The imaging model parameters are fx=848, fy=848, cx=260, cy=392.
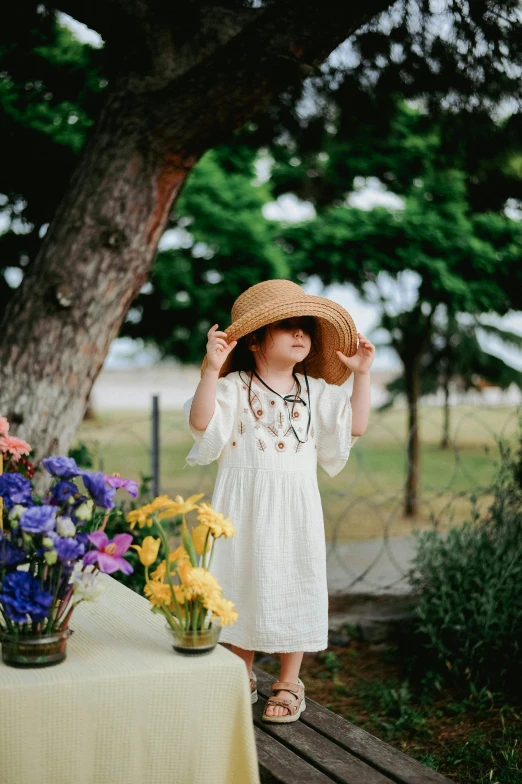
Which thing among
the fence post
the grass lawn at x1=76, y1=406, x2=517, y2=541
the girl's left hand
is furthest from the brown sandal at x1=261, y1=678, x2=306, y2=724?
the fence post

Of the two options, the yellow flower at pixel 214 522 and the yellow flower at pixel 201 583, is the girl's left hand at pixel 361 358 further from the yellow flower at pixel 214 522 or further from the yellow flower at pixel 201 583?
the yellow flower at pixel 201 583

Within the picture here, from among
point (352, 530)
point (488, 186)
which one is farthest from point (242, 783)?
point (488, 186)

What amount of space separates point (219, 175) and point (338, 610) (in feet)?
16.6

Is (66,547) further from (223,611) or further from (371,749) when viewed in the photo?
(371,749)

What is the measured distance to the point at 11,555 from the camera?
1.82m

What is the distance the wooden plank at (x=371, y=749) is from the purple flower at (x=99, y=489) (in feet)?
3.54

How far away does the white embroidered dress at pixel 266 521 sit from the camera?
2738 millimetres

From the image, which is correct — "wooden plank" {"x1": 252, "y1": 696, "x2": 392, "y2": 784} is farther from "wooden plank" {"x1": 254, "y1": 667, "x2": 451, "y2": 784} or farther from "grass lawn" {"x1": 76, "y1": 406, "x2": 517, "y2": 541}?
"grass lawn" {"x1": 76, "y1": 406, "x2": 517, "y2": 541}

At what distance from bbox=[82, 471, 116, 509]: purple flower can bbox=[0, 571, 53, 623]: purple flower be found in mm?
219

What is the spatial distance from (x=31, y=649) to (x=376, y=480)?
11.8 metres

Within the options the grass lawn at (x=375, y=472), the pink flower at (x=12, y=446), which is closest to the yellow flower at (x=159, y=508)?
the pink flower at (x=12, y=446)

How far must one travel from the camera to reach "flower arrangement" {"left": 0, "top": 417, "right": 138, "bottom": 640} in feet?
5.81

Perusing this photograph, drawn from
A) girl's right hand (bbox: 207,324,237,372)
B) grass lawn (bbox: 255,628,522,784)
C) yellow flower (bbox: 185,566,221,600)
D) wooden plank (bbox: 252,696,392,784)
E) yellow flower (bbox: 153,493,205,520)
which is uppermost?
girl's right hand (bbox: 207,324,237,372)

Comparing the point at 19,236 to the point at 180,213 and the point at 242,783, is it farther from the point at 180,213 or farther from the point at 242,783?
the point at 242,783
